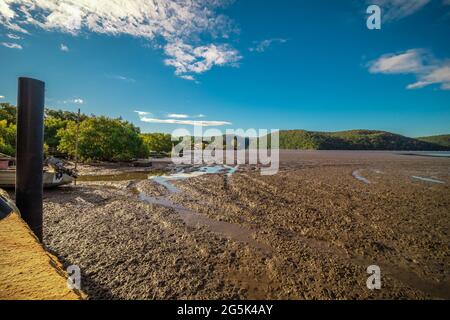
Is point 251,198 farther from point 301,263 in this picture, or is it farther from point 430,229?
point 430,229

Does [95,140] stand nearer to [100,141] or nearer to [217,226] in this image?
[100,141]

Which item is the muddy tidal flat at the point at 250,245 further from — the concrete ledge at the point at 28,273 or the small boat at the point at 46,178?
the concrete ledge at the point at 28,273

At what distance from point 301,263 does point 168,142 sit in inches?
3336

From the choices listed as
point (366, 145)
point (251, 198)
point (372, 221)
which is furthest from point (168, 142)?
point (366, 145)

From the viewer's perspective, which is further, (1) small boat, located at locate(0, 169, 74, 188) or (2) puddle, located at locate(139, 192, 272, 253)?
(1) small boat, located at locate(0, 169, 74, 188)

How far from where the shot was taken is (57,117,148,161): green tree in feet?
122

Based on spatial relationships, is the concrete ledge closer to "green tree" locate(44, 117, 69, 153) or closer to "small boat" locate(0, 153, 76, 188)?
"small boat" locate(0, 153, 76, 188)

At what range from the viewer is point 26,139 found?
189 inches

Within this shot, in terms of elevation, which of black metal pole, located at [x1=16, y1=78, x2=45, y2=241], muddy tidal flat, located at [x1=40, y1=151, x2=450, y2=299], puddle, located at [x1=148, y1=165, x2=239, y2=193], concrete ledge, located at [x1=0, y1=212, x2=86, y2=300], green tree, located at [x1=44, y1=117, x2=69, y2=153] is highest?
green tree, located at [x1=44, y1=117, x2=69, y2=153]

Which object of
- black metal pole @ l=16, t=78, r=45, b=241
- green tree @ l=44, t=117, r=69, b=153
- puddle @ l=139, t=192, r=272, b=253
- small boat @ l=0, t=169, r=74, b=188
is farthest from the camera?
green tree @ l=44, t=117, r=69, b=153

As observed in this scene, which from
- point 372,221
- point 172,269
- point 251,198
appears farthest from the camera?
point 251,198

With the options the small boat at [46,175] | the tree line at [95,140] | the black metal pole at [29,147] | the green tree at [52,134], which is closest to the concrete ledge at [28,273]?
the black metal pole at [29,147]

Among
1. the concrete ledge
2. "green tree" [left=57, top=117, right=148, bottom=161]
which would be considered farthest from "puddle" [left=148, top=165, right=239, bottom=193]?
"green tree" [left=57, top=117, right=148, bottom=161]

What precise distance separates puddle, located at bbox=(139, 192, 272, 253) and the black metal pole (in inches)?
250
